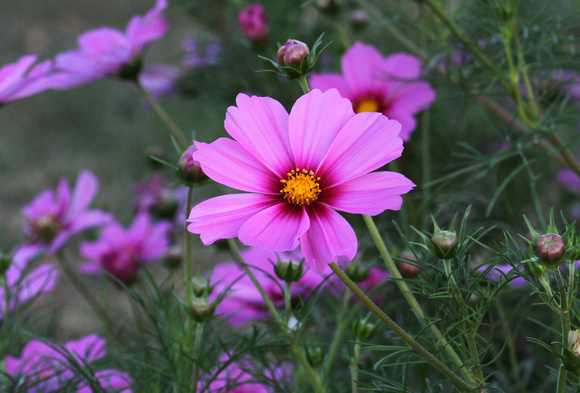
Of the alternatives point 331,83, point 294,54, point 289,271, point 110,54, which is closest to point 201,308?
point 289,271

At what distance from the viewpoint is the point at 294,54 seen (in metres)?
0.33

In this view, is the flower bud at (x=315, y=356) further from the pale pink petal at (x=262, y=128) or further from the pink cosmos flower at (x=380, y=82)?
the pink cosmos flower at (x=380, y=82)

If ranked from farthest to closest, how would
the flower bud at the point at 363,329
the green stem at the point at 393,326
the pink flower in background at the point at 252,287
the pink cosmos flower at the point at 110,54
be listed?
the pink cosmos flower at the point at 110,54 < the pink flower in background at the point at 252,287 < the flower bud at the point at 363,329 < the green stem at the point at 393,326

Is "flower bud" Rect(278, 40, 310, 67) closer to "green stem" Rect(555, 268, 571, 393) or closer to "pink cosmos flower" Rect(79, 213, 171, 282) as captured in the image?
"green stem" Rect(555, 268, 571, 393)

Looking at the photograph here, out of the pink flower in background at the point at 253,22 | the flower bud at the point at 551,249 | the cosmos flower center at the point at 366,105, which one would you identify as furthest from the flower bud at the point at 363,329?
the pink flower in background at the point at 253,22

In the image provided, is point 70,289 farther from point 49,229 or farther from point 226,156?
point 226,156

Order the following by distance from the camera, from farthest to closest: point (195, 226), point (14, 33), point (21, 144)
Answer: point (14, 33) → point (21, 144) → point (195, 226)

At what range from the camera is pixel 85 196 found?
2.29ft

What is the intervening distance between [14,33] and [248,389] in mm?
1891

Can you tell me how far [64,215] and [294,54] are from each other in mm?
518

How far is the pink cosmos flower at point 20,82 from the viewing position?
0.51m

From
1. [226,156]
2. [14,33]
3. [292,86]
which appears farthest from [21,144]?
[226,156]

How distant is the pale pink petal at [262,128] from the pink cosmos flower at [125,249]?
1.27 ft

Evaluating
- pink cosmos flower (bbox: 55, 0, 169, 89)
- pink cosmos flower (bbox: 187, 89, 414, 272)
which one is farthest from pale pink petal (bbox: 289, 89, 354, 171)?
pink cosmos flower (bbox: 55, 0, 169, 89)
